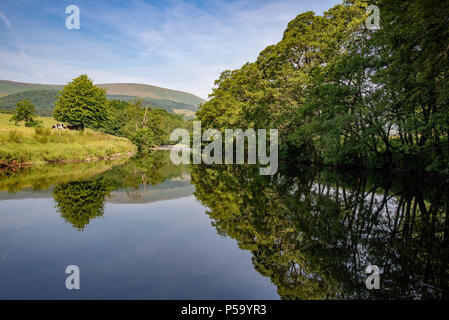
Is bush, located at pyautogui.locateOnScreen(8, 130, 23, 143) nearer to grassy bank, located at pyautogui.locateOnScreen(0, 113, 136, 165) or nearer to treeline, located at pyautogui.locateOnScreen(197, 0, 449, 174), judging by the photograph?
grassy bank, located at pyautogui.locateOnScreen(0, 113, 136, 165)

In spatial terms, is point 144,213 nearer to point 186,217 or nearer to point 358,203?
point 186,217

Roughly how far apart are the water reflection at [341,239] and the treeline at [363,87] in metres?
4.51

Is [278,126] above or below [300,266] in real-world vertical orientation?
above

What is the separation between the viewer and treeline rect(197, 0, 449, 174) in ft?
32.5

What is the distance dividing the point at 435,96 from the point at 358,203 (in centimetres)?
712

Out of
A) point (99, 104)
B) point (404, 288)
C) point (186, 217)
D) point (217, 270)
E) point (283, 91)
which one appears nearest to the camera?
point (404, 288)

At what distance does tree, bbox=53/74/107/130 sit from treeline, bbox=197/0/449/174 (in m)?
22.5

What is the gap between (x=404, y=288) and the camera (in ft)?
11.4

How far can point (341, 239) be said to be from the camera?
5.39 metres

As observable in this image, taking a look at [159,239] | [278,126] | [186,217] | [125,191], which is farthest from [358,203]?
[278,126]

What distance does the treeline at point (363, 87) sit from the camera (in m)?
9.90

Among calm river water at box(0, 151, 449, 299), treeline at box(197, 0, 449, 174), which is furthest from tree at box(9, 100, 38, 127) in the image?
calm river water at box(0, 151, 449, 299)

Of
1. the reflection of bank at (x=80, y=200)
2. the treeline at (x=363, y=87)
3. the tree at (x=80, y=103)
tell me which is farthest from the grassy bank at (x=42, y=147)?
the treeline at (x=363, y=87)

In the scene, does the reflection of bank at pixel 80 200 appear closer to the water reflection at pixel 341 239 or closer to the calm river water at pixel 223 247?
the calm river water at pixel 223 247
